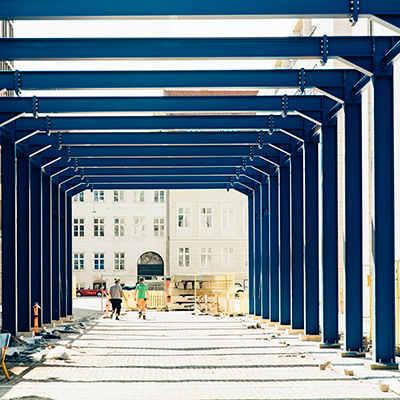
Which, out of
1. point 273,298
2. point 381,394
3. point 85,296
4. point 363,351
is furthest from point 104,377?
point 85,296

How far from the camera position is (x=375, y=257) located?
13.2 meters

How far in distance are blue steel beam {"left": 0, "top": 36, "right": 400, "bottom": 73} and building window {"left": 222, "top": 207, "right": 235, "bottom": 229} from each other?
149 ft

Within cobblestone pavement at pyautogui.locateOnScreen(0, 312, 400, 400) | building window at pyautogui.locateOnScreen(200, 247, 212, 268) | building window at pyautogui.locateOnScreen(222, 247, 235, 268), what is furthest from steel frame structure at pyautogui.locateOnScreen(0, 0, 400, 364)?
building window at pyautogui.locateOnScreen(222, 247, 235, 268)

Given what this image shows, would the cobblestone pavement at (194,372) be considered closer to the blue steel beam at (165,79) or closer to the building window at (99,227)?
the blue steel beam at (165,79)

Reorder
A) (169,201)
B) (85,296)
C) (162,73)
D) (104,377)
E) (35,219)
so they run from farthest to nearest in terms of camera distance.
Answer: (169,201) → (85,296) → (35,219) → (162,73) → (104,377)

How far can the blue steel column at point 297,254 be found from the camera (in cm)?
2078

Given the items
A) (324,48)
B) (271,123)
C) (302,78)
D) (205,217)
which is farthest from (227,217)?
(324,48)

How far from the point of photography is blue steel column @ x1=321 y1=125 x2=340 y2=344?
1689 centimetres

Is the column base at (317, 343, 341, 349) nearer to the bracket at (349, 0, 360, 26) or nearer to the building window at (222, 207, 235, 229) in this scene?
the bracket at (349, 0, 360, 26)

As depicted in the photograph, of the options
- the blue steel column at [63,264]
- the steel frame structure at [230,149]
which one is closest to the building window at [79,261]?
the steel frame structure at [230,149]

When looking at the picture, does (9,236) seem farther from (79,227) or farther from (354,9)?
(79,227)

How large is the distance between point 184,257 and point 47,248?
34071 millimetres

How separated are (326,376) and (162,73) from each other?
7.52 m

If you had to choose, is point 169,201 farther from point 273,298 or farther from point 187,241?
point 273,298
